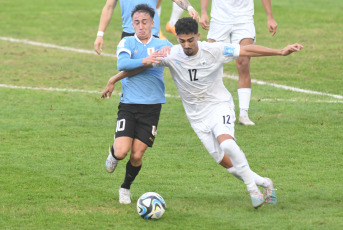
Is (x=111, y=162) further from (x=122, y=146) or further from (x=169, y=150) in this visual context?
(x=169, y=150)

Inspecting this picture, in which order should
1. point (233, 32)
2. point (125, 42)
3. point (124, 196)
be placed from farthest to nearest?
point (233, 32)
point (125, 42)
point (124, 196)

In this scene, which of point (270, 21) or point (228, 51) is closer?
point (228, 51)

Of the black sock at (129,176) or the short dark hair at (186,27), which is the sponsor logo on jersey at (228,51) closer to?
the short dark hair at (186,27)

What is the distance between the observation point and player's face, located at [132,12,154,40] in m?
8.48

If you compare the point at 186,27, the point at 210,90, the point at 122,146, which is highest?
the point at 186,27

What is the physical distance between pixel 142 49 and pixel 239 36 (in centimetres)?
397

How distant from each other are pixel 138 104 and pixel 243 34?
4.08 metres

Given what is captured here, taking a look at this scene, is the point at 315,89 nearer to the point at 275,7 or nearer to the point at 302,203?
the point at 302,203

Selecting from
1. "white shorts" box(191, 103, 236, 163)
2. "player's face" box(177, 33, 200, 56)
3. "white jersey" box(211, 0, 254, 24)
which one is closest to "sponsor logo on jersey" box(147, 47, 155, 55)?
"player's face" box(177, 33, 200, 56)

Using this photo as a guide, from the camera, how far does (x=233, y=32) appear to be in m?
12.3

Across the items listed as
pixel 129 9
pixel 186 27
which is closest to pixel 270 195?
pixel 186 27

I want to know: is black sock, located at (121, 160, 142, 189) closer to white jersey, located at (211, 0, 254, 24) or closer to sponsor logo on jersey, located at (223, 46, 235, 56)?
sponsor logo on jersey, located at (223, 46, 235, 56)

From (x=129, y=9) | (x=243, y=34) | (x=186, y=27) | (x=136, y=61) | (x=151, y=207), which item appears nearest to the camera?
(x=151, y=207)

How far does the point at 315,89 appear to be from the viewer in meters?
14.8
